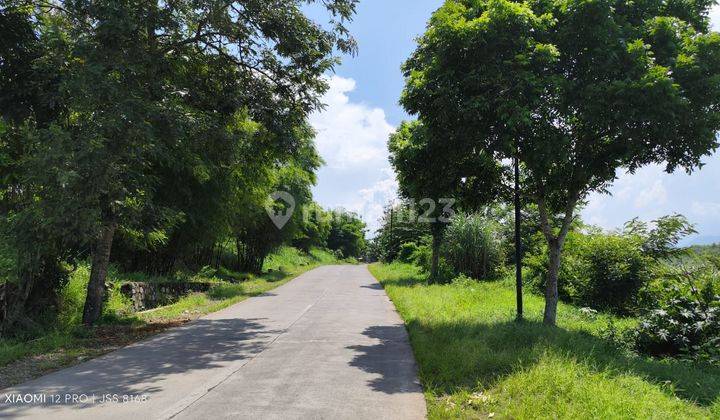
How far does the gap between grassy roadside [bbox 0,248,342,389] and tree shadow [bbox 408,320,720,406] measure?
579 centimetres

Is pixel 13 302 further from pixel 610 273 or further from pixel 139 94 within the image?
pixel 610 273

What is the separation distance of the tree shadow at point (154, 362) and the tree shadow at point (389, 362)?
2.00m

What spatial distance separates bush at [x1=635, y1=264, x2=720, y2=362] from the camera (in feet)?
29.7

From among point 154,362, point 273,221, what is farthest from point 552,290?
point 273,221

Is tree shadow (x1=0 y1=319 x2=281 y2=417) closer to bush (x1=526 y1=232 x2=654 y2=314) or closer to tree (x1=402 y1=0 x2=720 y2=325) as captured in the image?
tree (x1=402 y1=0 x2=720 y2=325)

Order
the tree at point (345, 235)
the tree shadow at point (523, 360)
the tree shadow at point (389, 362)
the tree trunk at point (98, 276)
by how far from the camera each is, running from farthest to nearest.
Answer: the tree at point (345, 235) → the tree trunk at point (98, 276) → the tree shadow at point (389, 362) → the tree shadow at point (523, 360)

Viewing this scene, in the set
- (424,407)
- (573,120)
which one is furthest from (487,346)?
(573,120)

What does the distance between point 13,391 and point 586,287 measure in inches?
571

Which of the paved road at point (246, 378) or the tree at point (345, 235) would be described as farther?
the tree at point (345, 235)

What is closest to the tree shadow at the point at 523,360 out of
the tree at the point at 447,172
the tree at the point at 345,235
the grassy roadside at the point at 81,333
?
the tree at the point at 447,172

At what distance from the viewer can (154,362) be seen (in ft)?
26.1

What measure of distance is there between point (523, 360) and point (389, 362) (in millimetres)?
2358

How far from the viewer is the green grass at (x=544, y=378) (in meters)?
5.17

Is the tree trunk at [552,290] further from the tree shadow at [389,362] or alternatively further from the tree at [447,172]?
the tree shadow at [389,362]
